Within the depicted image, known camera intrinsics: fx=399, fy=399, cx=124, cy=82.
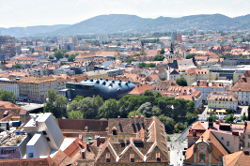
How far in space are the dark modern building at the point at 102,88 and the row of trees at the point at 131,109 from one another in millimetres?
14632

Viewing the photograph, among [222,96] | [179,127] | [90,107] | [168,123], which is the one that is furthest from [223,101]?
[90,107]

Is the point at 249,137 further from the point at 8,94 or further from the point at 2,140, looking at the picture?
the point at 8,94

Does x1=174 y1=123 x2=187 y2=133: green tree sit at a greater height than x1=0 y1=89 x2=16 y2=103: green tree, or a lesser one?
lesser

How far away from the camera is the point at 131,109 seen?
87875 mm

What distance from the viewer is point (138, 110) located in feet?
274

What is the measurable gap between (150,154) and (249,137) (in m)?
12.7

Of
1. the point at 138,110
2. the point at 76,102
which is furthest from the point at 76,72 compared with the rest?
the point at 138,110

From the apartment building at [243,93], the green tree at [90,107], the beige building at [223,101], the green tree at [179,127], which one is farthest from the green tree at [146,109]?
the apartment building at [243,93]

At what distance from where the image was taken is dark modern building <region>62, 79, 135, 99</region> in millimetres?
105312

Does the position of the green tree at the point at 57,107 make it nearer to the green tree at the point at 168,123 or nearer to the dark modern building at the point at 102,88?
the green tree at the point at 168,123

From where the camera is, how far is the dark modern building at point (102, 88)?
10531 centimetres

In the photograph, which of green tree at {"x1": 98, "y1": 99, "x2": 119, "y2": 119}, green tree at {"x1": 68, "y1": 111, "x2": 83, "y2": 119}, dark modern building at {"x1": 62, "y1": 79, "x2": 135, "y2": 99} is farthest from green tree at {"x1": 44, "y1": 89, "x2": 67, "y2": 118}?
dark modern building at {"x1": 62, "y1": 79, "x2": 135, "y2": 99}

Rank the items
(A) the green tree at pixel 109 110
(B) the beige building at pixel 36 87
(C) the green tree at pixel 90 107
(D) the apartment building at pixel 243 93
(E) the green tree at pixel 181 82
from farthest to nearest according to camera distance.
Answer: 1. (B) the beige building at pixel 36 87
2. (E) the green tree at pixel 181 82
3. (D) the apartment building at pixel 243 93
4. (C) the green tree at pixel 90 107
5. (A) the green tree at pixel 109 110

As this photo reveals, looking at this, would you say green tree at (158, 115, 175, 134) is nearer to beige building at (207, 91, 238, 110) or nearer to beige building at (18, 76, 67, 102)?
beige building at (207, 91, 238, 110)
